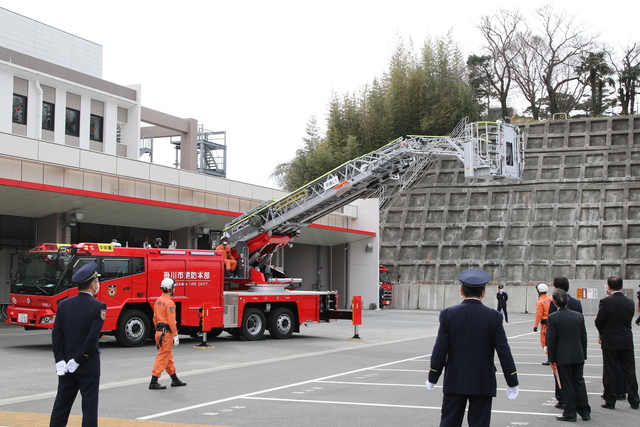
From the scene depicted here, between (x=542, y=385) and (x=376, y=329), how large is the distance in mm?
13686

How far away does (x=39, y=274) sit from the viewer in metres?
17.0

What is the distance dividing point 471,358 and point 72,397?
13.4ft

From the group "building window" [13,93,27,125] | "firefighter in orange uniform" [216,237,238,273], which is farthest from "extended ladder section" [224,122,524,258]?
"building window" [13,93,27,125]

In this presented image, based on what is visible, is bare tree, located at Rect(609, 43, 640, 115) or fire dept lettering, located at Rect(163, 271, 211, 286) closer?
fire dept lettering, located at Rect(163, 271, 211, 286)

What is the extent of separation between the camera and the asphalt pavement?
8.85 metres

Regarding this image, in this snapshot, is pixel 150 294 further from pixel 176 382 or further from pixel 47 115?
pixel 47 115

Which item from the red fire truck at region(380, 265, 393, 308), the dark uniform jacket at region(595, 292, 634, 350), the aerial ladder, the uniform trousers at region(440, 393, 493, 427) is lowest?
the red fire truck at region(380, 265, 393, 308)

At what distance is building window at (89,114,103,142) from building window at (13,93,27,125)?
3722mm

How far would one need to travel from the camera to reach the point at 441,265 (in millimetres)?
45531

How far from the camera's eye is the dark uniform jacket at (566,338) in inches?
351

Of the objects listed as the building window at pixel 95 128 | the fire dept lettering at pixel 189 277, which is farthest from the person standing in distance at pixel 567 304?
the building window at pixel 95 128

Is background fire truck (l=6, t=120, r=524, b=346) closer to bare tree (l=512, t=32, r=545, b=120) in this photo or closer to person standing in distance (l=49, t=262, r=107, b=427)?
person standing in distance (l=49, t=262, r=107, b=427)

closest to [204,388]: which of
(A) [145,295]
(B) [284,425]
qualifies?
(B) [284,425]

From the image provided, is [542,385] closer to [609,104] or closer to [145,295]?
[145,295]
